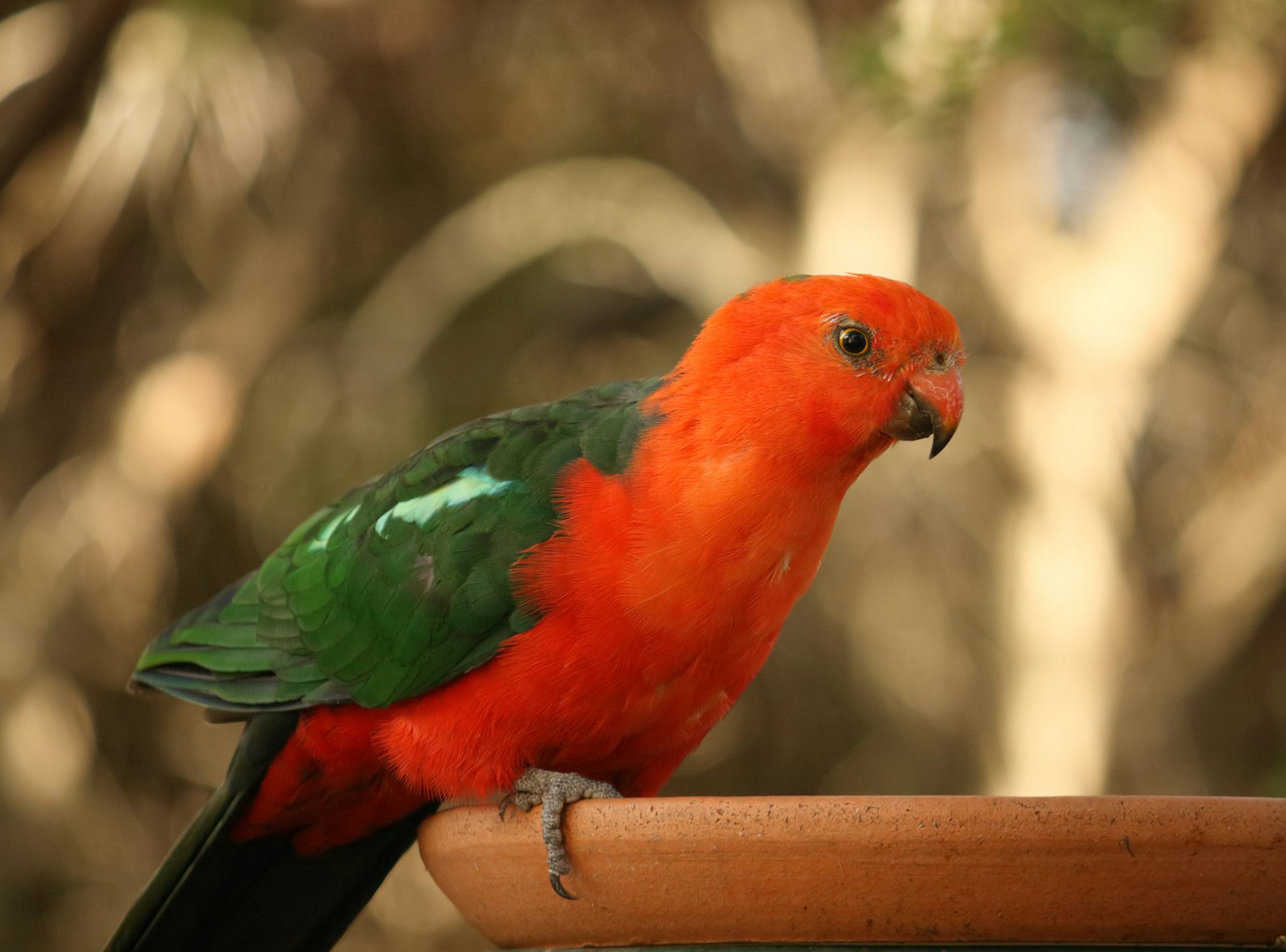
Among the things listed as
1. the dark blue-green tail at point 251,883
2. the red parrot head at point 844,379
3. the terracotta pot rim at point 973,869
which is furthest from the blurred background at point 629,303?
the terracotta pot rim at point 973,869

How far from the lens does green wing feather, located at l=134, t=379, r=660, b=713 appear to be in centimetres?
197

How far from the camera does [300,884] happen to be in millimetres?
2377

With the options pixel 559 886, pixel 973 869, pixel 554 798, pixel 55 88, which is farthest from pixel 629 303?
pixel 973 869

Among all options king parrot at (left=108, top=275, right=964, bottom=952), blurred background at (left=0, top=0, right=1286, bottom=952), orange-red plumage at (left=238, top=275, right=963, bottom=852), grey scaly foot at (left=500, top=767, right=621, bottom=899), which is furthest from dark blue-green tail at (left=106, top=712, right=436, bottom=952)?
blurred background at (left=0, top=0, right=1286, bottom=952)

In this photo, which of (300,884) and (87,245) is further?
(87,245)

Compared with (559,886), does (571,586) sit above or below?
above

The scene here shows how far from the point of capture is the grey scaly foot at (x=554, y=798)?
1.52 metres

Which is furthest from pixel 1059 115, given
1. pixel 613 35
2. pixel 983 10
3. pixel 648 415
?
pixel 648 415

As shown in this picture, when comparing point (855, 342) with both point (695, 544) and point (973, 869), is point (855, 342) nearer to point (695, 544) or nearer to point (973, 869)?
point (695, 544)

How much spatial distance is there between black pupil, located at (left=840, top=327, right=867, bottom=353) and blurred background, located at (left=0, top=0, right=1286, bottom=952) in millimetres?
2088

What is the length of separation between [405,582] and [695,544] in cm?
54

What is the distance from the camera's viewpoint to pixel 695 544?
1842 millimetres

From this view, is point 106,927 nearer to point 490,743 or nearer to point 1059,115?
point 490,743

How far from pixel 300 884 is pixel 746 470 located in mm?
1252
